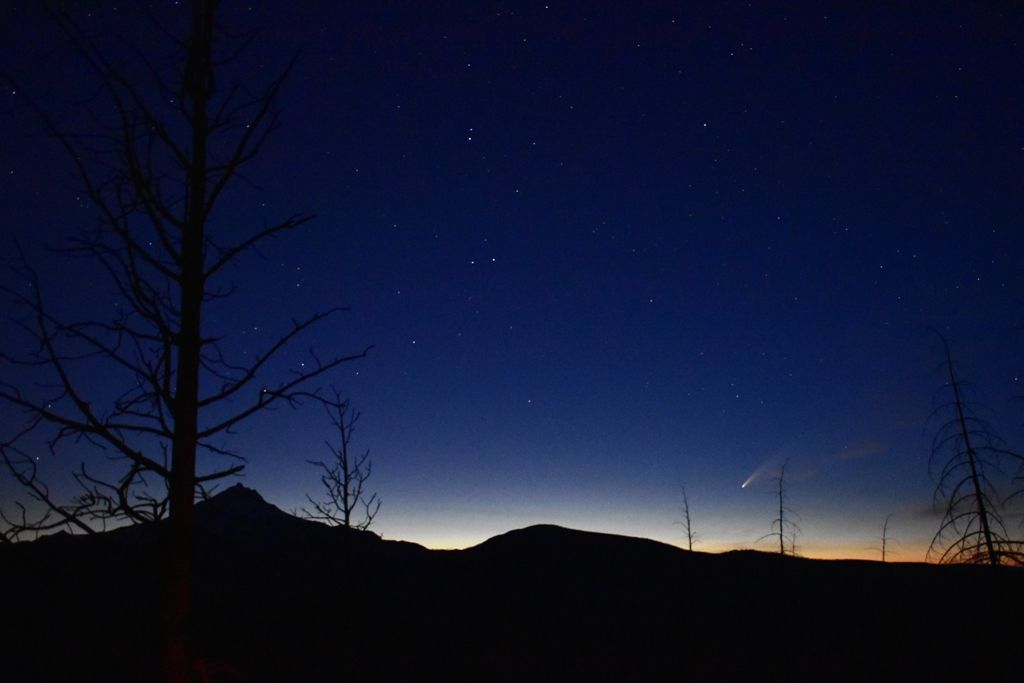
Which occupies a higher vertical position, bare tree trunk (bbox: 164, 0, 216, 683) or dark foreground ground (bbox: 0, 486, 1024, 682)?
bare tree trunk (bbox: 164, 0, 216, 683)

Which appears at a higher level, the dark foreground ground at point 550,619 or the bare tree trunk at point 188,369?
the bare tree trunk at point 188,369

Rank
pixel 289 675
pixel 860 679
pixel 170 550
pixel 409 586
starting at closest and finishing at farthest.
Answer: pixel 170 550
pixel 860 679
pixel 289 675
pixel 409 586

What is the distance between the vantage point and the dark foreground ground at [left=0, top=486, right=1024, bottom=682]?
21.2 metres

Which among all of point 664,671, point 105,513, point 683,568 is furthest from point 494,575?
point 105,513

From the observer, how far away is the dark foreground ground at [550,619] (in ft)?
69.5

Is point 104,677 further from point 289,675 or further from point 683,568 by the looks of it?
point 683,568

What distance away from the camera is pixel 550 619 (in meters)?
33.8

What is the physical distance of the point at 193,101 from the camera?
12.5 ft

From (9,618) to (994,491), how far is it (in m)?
44.3

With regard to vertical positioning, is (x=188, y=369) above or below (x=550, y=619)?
above

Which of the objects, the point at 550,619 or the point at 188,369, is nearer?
the point at 188,369

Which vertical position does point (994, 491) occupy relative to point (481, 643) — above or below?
above

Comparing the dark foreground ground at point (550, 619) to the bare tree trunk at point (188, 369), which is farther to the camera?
the dark foreground ground at point (550, 619)

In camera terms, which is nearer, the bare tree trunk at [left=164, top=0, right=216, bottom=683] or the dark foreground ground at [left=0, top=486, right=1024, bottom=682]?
the bare tree trunk at [left=164, top=0, right=216, bottom=683]
